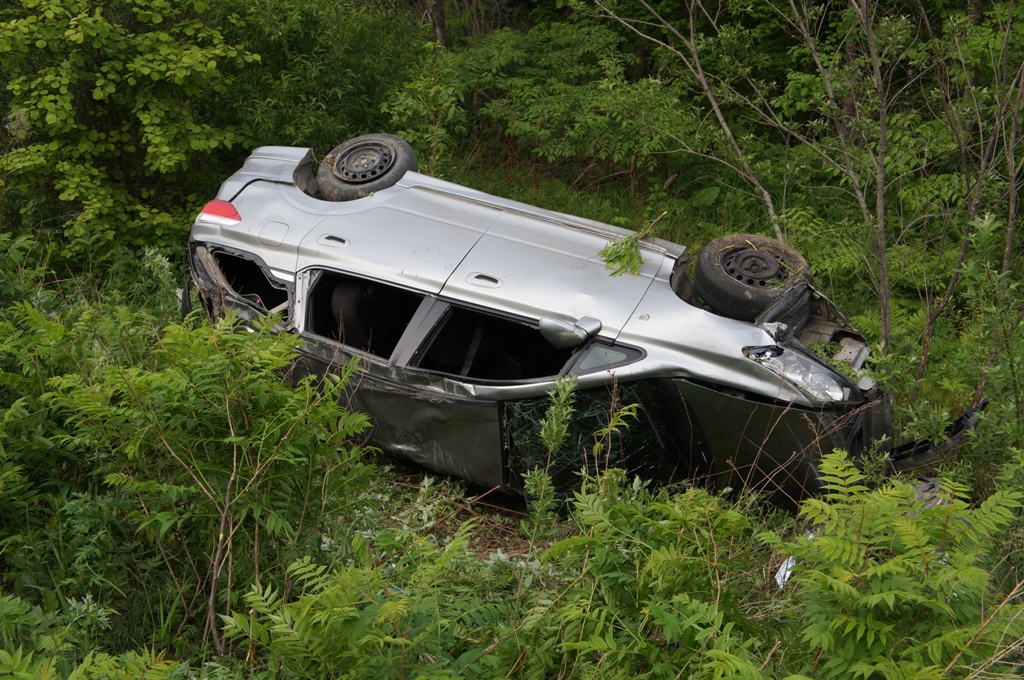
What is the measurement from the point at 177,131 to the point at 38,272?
6.10 feet

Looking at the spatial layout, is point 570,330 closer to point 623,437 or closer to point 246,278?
point 623,437

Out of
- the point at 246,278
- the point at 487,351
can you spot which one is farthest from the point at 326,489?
the point at 246,278

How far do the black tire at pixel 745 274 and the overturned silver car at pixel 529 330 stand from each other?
1 cm

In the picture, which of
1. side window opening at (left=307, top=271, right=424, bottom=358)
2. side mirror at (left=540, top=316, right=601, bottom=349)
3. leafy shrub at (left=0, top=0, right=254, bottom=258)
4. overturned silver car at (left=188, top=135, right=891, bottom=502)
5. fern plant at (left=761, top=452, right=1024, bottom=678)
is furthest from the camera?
leafy shrub at (left=0, top=0, right=254, bottom=258)

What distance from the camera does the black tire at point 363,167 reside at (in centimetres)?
557

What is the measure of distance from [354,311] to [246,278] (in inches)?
41.0

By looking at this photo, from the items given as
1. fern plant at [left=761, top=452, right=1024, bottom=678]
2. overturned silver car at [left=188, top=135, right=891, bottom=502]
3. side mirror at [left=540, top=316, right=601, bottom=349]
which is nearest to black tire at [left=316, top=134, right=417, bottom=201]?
overturned silver car at [left=188, top=135, right=891, bottom=502]

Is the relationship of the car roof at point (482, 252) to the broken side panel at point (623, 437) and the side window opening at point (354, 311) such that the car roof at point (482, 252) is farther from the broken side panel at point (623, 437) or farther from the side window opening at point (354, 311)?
the broken side panel at point (623, 437)

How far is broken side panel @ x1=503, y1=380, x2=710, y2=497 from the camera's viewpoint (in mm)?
4371

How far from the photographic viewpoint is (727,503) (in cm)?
437

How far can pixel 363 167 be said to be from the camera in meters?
5.67

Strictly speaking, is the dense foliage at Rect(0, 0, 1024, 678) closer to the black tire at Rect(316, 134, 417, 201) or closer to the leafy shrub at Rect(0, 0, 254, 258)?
the leafy shrub at Rect(0, 0, 254, 258)

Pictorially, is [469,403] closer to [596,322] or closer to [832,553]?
[596,322]

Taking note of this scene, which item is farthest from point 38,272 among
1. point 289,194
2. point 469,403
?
point 469,403
